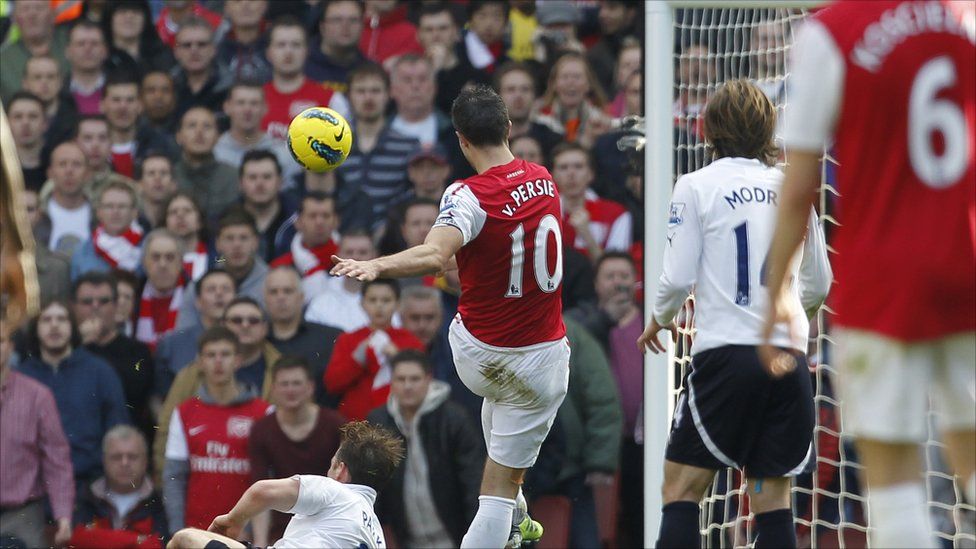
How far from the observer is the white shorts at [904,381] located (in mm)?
3926

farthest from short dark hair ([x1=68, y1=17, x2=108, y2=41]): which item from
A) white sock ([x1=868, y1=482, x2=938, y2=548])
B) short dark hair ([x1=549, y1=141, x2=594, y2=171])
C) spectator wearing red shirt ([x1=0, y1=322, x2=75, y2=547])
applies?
white sock ([x1=868, y1=482, x2=938, y2=548])

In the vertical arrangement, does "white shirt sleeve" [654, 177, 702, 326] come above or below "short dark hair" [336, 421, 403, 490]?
above

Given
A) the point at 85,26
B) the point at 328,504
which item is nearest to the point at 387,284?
the point at 328,504

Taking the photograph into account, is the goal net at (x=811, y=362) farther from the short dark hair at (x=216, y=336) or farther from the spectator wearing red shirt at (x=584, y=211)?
the short dark hair at (x=216, y=336)

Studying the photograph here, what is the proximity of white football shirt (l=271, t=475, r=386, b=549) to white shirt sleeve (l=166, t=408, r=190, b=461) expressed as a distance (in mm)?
2922

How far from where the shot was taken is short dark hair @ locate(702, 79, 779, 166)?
19.2 feet

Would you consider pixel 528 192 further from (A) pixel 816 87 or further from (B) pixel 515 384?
(A) pixel 816 87

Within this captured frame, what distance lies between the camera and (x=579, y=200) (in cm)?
1019

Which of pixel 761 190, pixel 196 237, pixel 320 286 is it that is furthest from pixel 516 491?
pixel 196 237

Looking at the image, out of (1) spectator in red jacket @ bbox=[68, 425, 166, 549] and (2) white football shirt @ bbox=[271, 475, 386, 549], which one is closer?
(2) white football shirt @ bbox=[271, 475, 386, 549]

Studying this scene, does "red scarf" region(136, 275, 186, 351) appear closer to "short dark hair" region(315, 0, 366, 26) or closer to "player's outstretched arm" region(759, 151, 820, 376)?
"short dark hair" region(315, 0, 366, 26)

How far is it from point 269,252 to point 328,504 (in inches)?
168

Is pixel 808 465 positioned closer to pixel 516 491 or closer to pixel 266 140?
pixel 516 491

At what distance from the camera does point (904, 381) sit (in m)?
3.93
